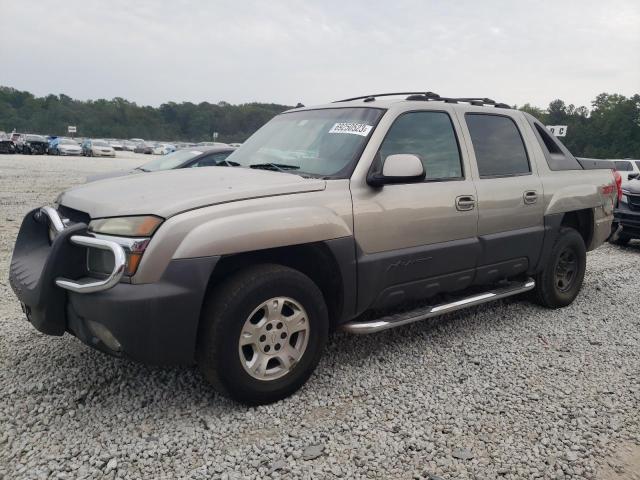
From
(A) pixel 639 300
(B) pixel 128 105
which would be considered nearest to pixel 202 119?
(B) pixel 128 105

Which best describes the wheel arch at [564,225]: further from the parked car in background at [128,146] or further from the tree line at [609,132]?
the tree line at [609,132]

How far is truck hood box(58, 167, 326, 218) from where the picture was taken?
265cm

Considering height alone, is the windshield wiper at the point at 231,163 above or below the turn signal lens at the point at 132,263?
above

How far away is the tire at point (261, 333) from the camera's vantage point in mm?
2676

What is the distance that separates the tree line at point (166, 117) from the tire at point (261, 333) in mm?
76608

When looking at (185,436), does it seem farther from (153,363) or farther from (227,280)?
(227,280)

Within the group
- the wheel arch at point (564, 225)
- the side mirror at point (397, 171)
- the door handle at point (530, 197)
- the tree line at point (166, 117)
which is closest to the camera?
the side mirror at point (397, 171)

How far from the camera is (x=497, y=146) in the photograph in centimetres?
425

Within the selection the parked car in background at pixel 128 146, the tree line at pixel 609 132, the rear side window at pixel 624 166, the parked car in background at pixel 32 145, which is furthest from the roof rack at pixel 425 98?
the tree line at pixel 609 132

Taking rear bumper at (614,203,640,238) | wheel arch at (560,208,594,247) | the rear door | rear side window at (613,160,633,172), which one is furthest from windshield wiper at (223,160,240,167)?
rear side window at (613,160,633,172)

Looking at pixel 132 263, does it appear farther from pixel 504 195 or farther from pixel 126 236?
pixel 504 195

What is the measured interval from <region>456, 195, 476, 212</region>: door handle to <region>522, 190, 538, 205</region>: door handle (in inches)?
28.3

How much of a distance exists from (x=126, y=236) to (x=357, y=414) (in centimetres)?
160

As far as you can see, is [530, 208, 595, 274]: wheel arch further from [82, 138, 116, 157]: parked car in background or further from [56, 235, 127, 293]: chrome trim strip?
[82, 138, 116, 157]: parked car in background
